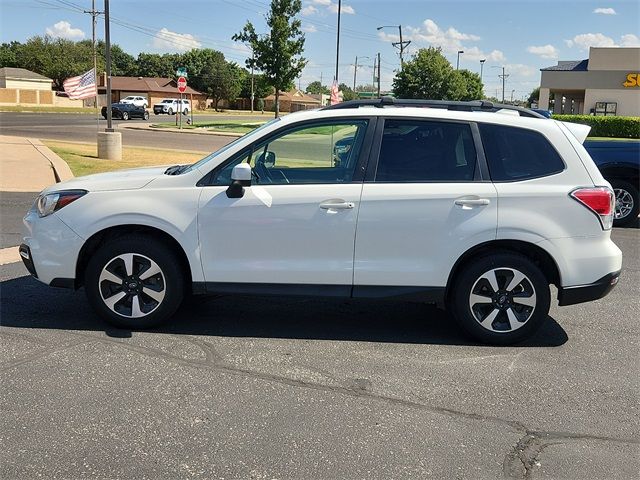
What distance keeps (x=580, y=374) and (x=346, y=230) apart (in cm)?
193

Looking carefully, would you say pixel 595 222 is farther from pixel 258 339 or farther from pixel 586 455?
pixel 258 339

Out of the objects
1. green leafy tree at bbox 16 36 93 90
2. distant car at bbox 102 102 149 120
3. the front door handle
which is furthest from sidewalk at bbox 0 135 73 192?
green leafy tree at bbox 16 36 93 90

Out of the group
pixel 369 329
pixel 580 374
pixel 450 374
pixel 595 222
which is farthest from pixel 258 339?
pixel 595 222

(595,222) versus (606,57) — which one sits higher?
(606,57)

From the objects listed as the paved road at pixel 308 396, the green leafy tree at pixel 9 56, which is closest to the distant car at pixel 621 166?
the paved road at pixel 308 396

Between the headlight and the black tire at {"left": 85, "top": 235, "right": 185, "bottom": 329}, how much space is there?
1.44ft

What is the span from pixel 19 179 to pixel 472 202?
11.7 metres

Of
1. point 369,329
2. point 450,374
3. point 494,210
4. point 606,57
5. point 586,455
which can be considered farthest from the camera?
point 606,57

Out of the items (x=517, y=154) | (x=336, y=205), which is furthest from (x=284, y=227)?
(x=517, y=154)

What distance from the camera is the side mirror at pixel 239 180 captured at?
14.8 feet

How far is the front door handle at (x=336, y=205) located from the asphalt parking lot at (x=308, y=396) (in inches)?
41.0

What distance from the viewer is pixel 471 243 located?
15.4 ft

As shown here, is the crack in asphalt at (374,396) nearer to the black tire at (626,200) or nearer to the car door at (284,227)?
the car door at (284,227)

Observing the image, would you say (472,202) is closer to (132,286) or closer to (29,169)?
(132,286)
